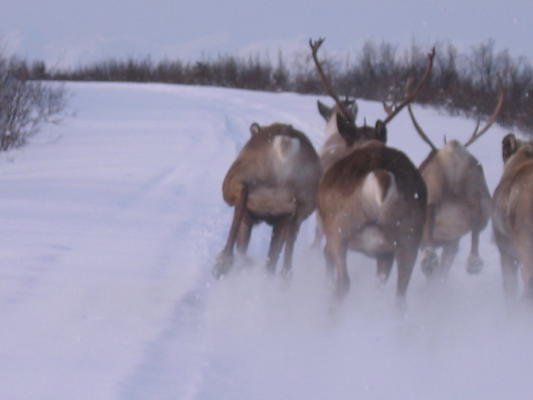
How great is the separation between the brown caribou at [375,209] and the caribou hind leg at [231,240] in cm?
100

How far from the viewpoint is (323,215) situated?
Answer: 5195mm

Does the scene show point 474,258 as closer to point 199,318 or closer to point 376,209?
point 376,209

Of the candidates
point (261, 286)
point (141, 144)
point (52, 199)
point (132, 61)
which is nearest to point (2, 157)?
point (141, 144)

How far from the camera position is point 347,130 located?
20.2 ft

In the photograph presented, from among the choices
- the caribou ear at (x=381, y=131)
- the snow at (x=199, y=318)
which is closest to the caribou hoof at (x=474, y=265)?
the snow at (x=199, y=318)

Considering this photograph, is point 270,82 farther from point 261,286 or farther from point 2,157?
point 261,286

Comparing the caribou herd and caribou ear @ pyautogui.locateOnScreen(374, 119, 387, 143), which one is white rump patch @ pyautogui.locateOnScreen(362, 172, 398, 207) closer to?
the caribou herd

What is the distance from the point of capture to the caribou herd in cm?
488

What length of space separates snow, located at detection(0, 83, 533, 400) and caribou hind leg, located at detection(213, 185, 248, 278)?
0.10 m

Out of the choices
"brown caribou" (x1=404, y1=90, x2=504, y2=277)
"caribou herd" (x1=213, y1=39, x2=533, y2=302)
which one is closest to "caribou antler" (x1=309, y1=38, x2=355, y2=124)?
"caribou herd" (x1=213, y1=39, x2=533, y2=302)

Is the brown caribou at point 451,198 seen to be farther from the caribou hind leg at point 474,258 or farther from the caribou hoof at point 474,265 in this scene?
the caribou hoof at point 474,265

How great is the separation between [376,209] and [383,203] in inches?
2.3

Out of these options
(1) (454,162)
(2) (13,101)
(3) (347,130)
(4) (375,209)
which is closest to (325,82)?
(3) (347,130)

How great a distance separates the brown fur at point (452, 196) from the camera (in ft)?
19.7
